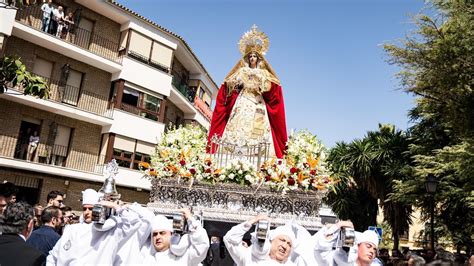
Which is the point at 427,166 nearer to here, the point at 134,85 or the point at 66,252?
the point at 134,85

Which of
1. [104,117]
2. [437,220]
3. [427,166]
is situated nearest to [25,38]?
[104,117]

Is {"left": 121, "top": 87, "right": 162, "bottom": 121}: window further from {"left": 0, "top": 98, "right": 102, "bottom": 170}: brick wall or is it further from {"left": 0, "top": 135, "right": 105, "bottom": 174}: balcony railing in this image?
{"left": 0, "top": 135, "right": 105, "bottom": 174}: balcony railing


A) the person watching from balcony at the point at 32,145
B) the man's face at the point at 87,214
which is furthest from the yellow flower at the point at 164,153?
the person watching from balcony at the point at 32,145

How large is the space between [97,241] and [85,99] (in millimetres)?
19238

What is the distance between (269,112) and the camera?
907cm

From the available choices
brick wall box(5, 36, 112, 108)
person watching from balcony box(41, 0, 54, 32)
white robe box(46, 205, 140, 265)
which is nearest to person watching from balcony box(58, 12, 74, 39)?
person watching from balcony box(41, 0, 54, 32)

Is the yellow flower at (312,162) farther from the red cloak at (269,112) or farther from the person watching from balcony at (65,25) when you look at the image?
the person watching from balcony at (65,25)

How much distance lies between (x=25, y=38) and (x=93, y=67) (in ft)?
12.3

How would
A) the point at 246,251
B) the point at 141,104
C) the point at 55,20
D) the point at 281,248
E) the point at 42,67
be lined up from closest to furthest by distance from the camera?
the point at 281,248 → the point at 246,251 → the point at 55,20 → the point at 42,67 → the point at 141,104

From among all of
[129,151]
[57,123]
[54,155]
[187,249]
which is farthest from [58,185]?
[187,249]

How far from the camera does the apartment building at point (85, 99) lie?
19.8 metres

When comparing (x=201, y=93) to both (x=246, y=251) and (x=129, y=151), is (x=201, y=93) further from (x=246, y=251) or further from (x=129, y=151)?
(x=246, y=251)

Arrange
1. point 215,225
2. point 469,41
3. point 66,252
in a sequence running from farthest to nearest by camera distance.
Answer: point 469,41 → point 215,225 → point 66,252

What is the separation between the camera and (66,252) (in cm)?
461
